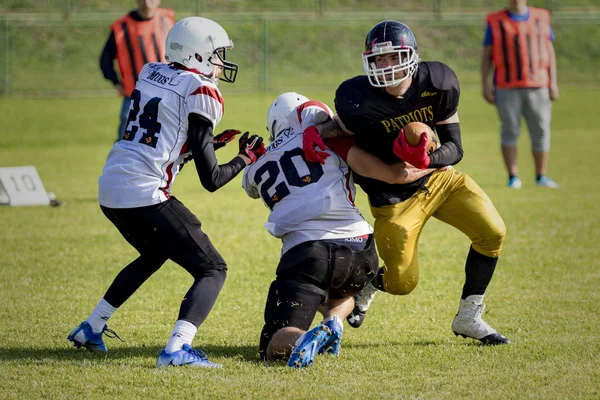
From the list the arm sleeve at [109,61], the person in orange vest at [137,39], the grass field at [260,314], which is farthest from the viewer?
the person in orange vest at [137,39]

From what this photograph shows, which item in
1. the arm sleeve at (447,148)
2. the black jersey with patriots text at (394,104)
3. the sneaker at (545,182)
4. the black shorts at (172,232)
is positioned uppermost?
the black jersey with patriots text at (394,104)

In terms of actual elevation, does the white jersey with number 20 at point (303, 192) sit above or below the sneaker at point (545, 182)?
above

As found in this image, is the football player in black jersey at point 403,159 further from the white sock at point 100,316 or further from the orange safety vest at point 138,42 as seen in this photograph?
the orange safety vest at point 138,42

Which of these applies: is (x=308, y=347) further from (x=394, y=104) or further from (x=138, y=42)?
(x=138, y=42)

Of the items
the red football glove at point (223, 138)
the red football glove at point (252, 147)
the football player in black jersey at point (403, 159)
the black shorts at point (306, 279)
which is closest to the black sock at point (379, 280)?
the football player in black jersey at point (403, 159)

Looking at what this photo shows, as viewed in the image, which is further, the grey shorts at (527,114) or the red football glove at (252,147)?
the grey shorts at (527,114)

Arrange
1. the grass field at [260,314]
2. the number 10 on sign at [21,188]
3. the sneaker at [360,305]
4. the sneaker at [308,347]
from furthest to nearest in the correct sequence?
the number 10 on sign at [21,188], the sneaker at [360,305], the sneaker at [308,347], the grass field at [260,314]

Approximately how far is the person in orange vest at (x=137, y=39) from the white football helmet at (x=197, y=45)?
5.09 m

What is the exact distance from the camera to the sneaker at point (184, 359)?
386 centimetres

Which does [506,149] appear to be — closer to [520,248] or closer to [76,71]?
[520,248]

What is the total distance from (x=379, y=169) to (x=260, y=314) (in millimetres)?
1265

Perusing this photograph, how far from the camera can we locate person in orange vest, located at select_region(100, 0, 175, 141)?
923 centimetres

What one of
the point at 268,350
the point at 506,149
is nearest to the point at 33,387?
the point at 268,350

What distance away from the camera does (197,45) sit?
4.20 metres
